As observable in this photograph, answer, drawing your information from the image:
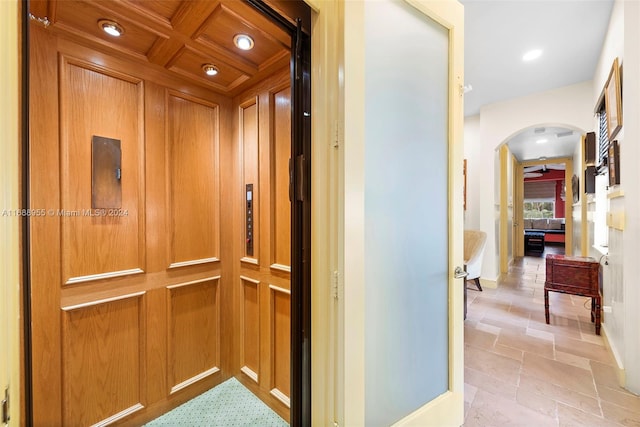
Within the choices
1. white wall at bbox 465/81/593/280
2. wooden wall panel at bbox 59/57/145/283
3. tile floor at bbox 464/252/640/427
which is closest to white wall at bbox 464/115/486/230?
white wall at bbox 465/81/593/280

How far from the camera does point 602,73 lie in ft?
9.30

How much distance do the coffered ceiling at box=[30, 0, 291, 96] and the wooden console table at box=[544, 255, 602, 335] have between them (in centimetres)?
334

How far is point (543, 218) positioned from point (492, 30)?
36.3ft

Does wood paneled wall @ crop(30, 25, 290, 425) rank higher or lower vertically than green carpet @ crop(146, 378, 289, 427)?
higher

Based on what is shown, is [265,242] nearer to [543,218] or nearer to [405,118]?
[405,118]

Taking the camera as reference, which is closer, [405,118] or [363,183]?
[363,183]

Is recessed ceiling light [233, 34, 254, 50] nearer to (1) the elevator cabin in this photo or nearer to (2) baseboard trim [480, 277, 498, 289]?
(1) the elevator cabin

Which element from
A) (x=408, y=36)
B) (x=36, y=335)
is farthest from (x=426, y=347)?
(x=36, y=335)

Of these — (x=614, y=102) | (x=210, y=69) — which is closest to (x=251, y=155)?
(x=210, y=69)

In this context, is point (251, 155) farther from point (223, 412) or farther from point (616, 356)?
point (616, 356)

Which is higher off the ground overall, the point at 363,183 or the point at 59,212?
the point at 363,183

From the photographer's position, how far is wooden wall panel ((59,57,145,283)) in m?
1.45

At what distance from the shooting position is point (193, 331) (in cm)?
199

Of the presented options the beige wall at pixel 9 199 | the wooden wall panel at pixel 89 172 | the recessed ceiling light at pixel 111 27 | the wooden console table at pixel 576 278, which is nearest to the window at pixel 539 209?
the wooden console table at pixel 576 278
